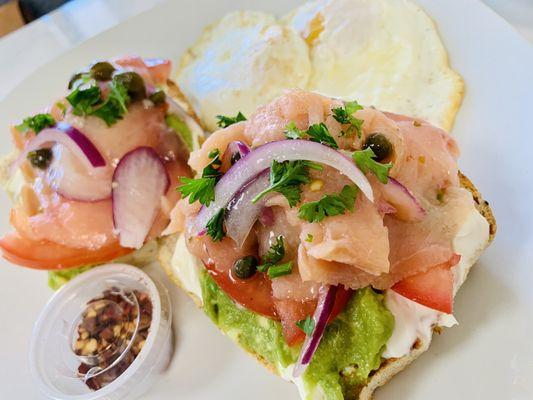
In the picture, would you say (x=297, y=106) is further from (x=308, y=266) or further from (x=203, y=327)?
(x=203, y=327)

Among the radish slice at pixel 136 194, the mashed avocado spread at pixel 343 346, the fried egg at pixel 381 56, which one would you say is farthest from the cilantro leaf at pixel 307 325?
the fried egg at pixel 381 56

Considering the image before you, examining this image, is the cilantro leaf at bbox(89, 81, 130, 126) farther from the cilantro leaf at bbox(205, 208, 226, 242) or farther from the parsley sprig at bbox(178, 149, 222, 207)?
the cilantro leaf at bbox(205, 208, 226, 242)

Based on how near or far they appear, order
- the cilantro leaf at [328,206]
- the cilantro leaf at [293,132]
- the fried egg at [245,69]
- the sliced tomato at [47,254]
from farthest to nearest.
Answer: the fried egg at [245,69] → the sliced tomato at [47,254] → the cilantro leaf at [293,132] → the cilantro leaf at [328,206]

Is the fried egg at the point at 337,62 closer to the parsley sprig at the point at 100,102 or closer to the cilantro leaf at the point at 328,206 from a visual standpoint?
the parsley sprig at the point at 100,102

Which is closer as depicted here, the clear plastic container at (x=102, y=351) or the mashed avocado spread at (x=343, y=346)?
the mashed avocado spread at (x=343, y=346)

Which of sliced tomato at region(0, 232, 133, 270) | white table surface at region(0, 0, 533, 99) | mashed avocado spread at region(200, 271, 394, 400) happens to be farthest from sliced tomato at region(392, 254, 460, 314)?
white table surface at region(0, 0, 533, 99)

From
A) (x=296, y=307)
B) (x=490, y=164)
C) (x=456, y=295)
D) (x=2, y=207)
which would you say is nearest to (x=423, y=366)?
(x=456, y=295)
